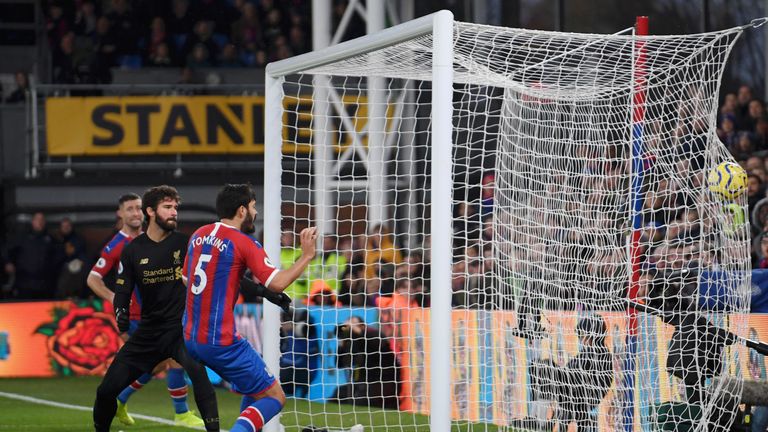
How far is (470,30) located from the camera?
23.2 feet

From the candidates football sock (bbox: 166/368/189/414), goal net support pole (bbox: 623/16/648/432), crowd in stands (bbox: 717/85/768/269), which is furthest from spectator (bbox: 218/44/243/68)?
goal net support pole (bbox: 623/16/648/432)

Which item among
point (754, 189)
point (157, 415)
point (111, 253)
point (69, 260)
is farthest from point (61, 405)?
point (754, 189)

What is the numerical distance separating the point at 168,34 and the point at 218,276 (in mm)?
13420

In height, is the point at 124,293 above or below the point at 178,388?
above

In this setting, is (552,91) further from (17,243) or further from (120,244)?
(17,243)

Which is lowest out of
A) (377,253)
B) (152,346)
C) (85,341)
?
(85,341)

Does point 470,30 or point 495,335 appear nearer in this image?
point 470,30

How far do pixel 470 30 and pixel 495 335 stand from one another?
3008 millimetres

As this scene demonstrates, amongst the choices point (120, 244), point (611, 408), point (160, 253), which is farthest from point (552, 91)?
point (120, 244)

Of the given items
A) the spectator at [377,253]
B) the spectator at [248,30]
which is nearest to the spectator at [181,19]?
the spectator at [248,30]

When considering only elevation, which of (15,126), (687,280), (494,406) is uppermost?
(15,126)

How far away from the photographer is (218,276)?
7.06 m

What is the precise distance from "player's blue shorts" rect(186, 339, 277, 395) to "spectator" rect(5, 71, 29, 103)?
1285 cm

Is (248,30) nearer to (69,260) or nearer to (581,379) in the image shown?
(69,260)
